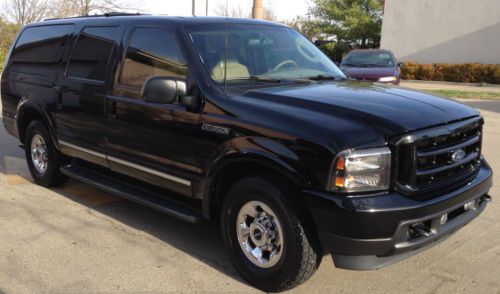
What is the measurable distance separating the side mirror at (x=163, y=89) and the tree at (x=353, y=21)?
3226 centimetres

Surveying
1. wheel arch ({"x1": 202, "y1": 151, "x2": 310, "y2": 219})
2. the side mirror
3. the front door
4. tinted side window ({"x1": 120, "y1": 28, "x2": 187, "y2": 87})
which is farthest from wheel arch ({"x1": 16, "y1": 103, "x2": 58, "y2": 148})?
wheel arch ({"x1": 202, "y1": 151, "x2": 310, "y2": 219})

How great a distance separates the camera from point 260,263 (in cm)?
359

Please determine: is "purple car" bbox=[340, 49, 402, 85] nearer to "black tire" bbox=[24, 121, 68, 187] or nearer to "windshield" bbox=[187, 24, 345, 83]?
"windshield" bbox=[187, 24, 345, 83]

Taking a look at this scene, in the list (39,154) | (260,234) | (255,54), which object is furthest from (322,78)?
(39,154)

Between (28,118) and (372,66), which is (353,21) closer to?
(372,66)

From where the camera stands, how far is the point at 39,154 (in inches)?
243

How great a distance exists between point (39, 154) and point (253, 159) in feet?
12.4

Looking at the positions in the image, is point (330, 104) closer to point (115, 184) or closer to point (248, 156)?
point (248, 156)

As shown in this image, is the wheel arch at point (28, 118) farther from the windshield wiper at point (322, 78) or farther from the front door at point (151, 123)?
the windshield wiper at point (322, 78)

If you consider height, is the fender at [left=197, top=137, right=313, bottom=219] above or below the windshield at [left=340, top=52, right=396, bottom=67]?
below

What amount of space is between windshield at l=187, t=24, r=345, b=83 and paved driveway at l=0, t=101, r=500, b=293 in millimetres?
1513

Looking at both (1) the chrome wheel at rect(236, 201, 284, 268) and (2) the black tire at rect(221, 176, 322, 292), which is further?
(1) the chrome wheel at rect(236, 201, 284, 268)

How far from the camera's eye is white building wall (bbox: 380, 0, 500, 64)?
26.5 metres

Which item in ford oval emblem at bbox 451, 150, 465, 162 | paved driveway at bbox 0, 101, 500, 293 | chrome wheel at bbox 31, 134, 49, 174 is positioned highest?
ford oval emblem at bbox 451, 150, 465, 162
